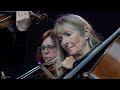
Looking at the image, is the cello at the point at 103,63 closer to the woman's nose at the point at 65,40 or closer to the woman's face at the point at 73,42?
the woman's face at the point at 73,42

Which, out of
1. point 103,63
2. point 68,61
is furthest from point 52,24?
point 103,63

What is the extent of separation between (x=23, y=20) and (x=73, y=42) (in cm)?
55

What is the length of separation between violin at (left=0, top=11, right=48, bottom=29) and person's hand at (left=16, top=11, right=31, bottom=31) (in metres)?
0.05

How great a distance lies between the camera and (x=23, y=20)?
412 cm

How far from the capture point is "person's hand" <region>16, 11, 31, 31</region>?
4105mm

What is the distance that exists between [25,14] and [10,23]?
21 centimetres

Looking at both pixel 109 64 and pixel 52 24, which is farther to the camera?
pixel 52 24

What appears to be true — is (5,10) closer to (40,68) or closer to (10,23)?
(10,23)

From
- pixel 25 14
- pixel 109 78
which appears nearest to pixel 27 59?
pixel 25 14

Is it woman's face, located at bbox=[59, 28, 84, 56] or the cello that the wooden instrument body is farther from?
woman's face, located at bbox=[59, 28, 84, 56]

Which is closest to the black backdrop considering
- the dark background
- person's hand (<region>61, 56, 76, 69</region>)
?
the dark background

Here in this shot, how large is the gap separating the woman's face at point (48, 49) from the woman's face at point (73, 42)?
0.11m

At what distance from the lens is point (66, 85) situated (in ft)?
13.5

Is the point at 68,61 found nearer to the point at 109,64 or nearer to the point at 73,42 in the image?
the point at 73,42
